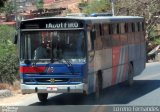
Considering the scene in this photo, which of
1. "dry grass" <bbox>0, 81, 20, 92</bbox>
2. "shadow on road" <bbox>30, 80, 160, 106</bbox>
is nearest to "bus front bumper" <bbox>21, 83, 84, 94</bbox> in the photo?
"shadow on road" <bbox>30, 80, 160, 106</bbox>

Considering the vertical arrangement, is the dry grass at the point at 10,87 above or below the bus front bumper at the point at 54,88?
below

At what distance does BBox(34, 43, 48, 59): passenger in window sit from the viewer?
55.7ft

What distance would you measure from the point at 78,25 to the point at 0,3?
2.42 meters

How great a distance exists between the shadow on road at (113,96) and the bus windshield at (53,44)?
163 cm

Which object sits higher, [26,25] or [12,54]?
[26,25]

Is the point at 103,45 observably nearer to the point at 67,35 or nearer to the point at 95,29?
the point at 95,29

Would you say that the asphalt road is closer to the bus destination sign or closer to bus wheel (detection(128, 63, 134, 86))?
bus wheel (detection(128, 63, 134, 86))

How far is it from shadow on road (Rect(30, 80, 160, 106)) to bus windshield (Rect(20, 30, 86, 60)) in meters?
1.63

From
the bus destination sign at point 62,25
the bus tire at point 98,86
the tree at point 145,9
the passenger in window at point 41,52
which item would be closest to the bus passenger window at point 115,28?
the bus tire at point 98,86

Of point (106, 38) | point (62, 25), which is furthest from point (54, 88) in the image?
point (106, 38)

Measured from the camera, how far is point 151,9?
4797cm

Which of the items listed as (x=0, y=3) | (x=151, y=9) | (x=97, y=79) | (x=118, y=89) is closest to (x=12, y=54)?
(x=118, y=89)

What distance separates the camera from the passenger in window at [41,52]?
668 inches

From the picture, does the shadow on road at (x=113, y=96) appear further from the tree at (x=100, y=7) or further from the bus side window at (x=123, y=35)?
the tree at (x=100, y=7)
